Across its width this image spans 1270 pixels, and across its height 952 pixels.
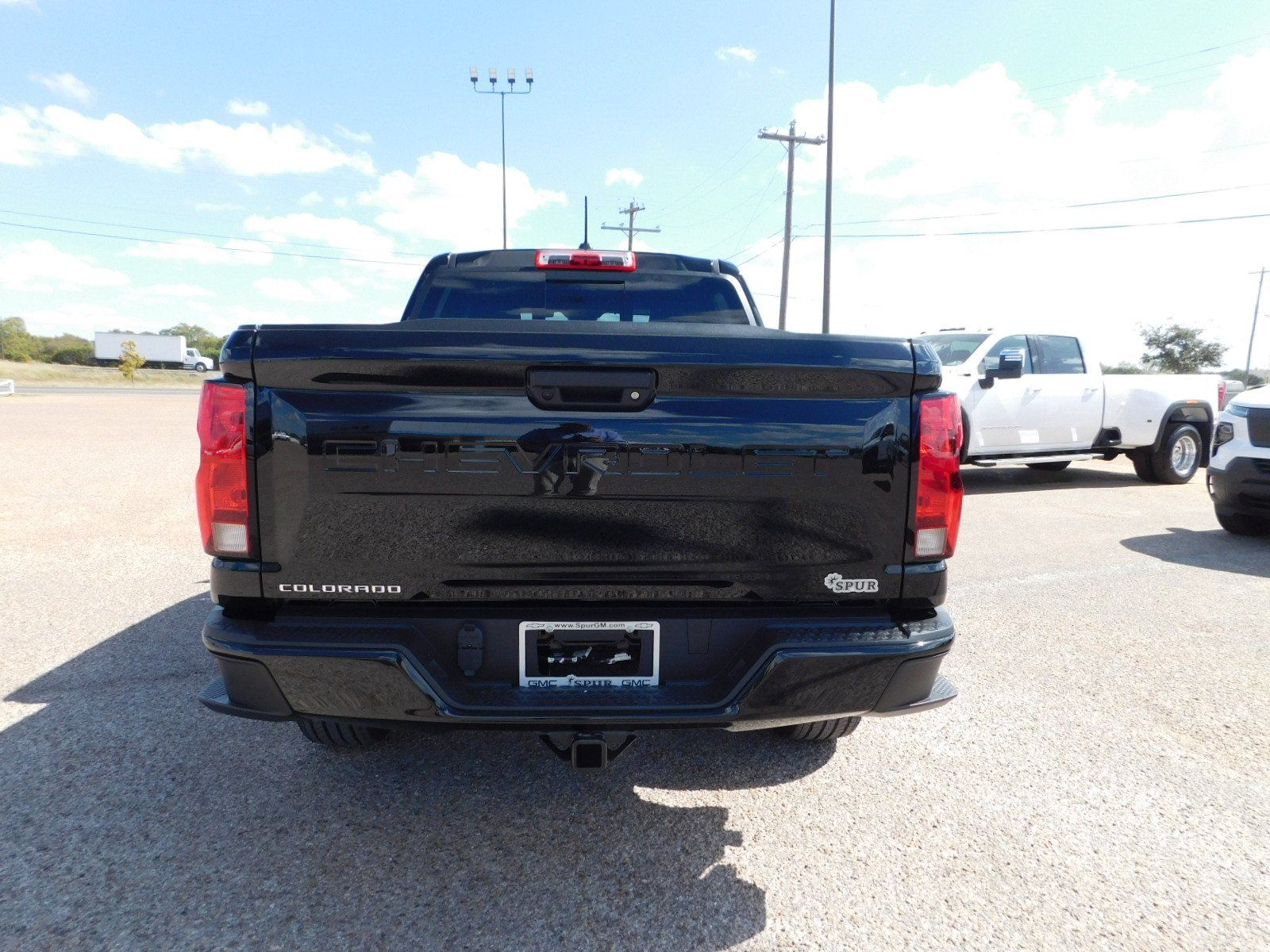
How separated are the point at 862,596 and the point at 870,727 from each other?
1.49m

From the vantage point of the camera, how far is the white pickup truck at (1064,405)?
9.54m

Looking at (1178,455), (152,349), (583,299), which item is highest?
(152,349)

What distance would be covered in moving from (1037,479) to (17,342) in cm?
11160

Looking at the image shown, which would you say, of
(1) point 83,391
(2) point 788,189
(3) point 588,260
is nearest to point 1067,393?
(3) point 588,260

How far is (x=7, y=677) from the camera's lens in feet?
12.4

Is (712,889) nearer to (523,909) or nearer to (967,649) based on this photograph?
(523,909)

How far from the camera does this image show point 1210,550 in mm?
6945

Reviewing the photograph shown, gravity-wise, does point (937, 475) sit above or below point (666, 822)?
above

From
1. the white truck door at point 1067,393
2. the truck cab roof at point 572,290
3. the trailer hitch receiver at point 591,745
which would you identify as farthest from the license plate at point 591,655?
the white truck door at point 1067,393

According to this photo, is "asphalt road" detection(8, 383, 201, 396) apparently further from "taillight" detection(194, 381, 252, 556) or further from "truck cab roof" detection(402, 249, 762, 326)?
"taillight" detection(194, 381, 252, 556)

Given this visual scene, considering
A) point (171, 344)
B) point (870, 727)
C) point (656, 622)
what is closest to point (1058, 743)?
point (870, 727)

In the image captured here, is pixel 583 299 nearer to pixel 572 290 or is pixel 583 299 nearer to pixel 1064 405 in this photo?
pixel 572 290

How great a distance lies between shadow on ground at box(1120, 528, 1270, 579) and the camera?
20.8ft

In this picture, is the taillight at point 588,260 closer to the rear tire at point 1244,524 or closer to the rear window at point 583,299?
the rear window at point 583,299
